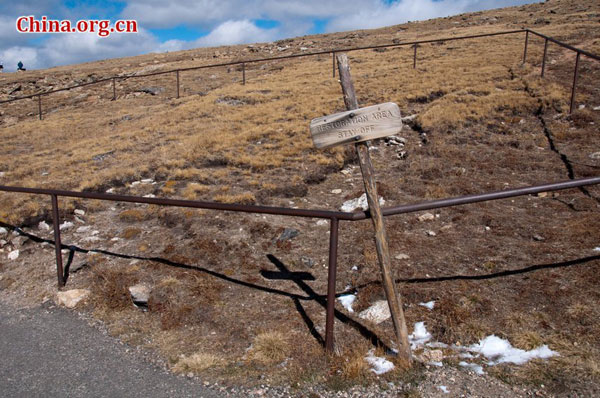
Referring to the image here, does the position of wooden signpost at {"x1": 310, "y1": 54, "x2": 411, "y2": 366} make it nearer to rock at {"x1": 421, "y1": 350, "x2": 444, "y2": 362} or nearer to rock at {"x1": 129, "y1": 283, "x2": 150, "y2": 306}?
rock at {"x1": 421, "y1": 350, "x2": 444, "y2": 362}

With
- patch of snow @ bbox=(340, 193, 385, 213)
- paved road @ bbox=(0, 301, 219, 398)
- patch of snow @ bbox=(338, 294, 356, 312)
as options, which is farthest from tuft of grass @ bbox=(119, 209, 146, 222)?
patch of snow @ bbox=(338, 294, 356, 312)

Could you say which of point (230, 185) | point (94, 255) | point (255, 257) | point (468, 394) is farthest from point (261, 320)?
point (230, 185)

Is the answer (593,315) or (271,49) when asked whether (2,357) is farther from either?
(271,49)

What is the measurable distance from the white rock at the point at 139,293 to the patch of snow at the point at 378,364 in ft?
8.45

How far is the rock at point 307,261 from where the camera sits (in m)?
5.54

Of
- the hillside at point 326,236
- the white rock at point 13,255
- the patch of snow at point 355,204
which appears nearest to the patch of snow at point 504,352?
the hillside at point 326,236

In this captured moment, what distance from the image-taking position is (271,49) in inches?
1628

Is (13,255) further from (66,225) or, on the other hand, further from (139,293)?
(139,293)

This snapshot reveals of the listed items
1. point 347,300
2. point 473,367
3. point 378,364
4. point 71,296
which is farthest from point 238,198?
point 473,367

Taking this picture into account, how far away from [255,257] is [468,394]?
3429 mm

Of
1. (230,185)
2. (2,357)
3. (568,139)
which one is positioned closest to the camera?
(2,357)

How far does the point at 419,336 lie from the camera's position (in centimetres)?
385

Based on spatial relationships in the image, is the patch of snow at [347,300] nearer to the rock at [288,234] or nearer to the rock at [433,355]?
the rock at [433,355]

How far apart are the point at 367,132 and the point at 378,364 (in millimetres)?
1920
